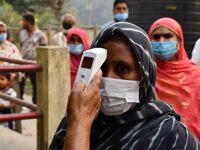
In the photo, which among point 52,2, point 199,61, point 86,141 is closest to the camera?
point 86,141

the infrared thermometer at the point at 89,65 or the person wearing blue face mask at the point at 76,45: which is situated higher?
the infrared thermometer at the point at 89,65

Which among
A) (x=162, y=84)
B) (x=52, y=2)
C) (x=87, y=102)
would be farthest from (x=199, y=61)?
(x=52, y=2)

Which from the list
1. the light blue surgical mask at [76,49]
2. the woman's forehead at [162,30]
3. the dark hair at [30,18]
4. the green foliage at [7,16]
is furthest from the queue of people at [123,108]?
the green foliage at [7,16]

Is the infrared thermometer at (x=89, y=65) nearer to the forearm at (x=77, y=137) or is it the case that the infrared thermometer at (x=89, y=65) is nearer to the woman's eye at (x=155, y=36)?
the forearm at (x=77, y=137)

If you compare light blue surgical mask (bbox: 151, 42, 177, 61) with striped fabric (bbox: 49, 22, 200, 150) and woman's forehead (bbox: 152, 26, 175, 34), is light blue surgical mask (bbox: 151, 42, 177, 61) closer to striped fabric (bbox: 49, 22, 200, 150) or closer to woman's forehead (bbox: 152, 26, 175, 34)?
woman's forehead (bbox: 152, 26, 175, 34)

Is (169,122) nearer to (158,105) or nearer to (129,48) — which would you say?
(158,105)

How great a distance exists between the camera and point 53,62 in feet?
11.9

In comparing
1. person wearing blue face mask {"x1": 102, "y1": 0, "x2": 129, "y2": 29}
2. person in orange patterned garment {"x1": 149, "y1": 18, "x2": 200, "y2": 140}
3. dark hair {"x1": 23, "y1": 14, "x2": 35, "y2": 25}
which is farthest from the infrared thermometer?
dark hair {"x1": 23, "y1": 14, "x2": 35, "y2": 25}

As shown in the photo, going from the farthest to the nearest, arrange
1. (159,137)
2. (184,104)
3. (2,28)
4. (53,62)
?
(2,28) → (53,62) → (184,104) → (159,137)

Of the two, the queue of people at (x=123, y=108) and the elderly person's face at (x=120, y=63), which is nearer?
the queue of people at (x=123, y=108)

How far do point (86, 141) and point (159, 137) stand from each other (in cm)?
27

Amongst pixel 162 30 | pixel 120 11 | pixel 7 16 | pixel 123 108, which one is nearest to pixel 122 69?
pixel 123 108

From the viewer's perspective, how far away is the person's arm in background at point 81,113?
57.0 inches

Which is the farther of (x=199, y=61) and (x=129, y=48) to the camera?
(x=199, y=61)
